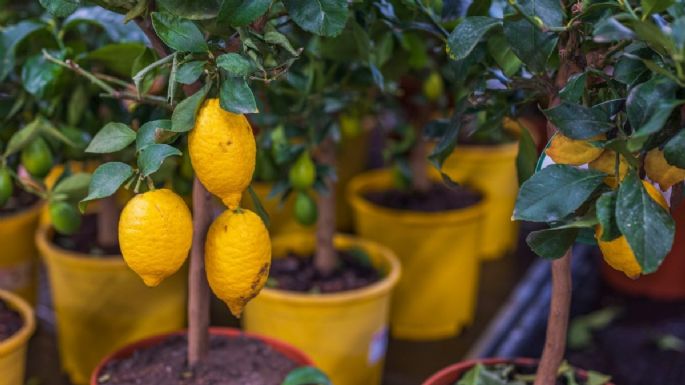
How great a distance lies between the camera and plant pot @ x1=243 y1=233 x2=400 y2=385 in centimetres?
122

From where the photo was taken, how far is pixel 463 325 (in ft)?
5.31

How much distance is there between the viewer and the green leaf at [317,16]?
2.36ft

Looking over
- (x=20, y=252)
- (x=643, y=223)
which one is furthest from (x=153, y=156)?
(x=20, y=252)

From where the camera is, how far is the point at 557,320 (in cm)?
87

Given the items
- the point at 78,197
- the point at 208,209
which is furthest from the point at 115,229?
the point at 208,209

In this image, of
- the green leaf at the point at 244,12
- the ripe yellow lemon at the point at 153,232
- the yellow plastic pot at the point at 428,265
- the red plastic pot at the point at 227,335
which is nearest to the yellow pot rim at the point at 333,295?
the red plastic pot at the point at 227,335

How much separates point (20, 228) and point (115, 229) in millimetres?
170

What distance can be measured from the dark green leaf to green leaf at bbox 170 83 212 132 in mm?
229

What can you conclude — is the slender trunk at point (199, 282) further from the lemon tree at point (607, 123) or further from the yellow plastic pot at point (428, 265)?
the yellow plastic pot at point (428, 265)

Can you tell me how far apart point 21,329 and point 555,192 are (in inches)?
28.0

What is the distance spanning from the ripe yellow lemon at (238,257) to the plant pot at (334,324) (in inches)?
18.2

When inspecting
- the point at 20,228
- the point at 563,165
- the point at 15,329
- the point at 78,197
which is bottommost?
the point at 20,228

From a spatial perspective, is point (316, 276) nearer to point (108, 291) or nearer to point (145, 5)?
point (108, 291)

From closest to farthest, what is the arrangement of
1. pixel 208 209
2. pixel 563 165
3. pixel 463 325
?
1. pixel 563 165
2. pixel 208 209
3. pixel 463 325
